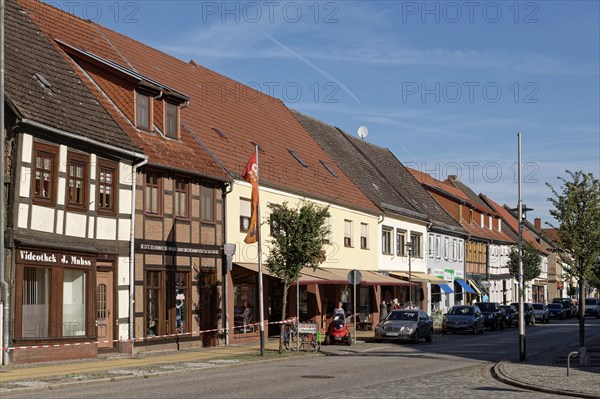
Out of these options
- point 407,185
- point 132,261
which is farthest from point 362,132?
point 132,261

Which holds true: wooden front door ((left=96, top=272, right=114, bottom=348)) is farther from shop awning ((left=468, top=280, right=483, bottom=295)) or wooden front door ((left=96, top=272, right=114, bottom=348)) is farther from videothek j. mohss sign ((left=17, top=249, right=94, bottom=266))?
shop awning ((left=468, top=280, right=483, bottom=295))

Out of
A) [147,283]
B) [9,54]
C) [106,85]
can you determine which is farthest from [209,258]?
[9,54]

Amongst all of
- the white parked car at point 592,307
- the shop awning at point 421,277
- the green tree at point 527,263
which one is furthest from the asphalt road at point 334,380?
the white parked car at point 592,307

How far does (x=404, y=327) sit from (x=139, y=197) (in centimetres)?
1441

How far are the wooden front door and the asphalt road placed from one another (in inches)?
177

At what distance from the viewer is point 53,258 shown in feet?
84.1

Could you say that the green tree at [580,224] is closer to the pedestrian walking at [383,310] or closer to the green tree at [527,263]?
the pedestrian walking at [383,310]

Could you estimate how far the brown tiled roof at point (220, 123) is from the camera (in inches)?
1293

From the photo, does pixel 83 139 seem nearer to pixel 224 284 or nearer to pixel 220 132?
pixel 224 284

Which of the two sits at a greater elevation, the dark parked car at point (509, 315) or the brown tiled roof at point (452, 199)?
the brown tiled roof at point (452, 199)

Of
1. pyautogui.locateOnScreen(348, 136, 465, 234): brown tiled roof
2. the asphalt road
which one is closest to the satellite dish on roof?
pyautogui.locateOnScreen(348, 136, 465, 234): brown tiled roof

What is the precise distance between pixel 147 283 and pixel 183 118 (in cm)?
828

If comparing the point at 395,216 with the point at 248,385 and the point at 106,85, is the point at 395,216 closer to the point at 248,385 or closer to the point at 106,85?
the point at 106,85

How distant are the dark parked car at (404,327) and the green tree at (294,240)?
8916 millimetres
